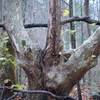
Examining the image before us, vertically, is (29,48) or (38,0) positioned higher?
(38,0)

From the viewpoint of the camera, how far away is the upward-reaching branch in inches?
146

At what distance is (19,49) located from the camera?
12.6 feet

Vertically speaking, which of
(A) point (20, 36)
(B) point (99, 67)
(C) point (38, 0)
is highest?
(C) point (38, 0)

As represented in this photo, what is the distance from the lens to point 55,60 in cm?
372

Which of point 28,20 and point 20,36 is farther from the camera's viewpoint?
point 28,20

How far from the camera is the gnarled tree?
3635 mm

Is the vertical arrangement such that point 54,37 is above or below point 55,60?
above

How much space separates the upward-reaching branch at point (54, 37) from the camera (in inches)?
146

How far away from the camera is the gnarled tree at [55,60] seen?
11.9 ft

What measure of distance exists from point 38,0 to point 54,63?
5284 mm

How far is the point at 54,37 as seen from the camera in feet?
12.2

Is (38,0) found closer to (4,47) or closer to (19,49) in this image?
(4,47)

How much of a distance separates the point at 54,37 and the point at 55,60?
0.31 m

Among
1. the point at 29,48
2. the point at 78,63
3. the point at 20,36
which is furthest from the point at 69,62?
the point at 20,36
